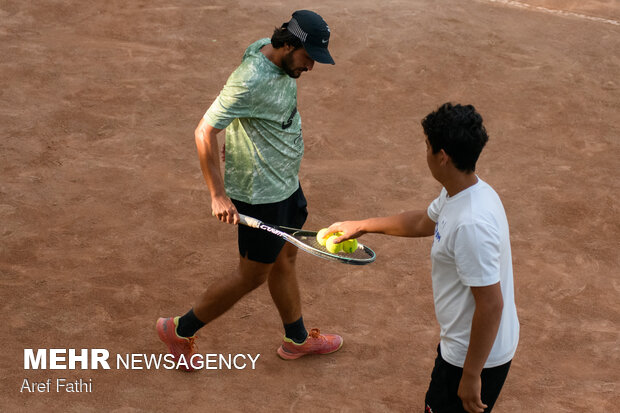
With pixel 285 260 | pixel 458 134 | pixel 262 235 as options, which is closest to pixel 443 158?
pixel 458 134

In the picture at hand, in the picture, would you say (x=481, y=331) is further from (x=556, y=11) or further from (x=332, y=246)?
(x=556, y=11)

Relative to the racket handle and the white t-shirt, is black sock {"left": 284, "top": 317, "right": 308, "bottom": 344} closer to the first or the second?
the racket handle

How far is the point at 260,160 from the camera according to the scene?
403 cm

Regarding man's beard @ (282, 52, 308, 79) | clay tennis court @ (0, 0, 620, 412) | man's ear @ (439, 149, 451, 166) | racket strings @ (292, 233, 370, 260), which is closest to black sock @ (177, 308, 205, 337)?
clay tennis court @ (0, 0, 620, 412)

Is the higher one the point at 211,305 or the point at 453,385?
the point at 453,385

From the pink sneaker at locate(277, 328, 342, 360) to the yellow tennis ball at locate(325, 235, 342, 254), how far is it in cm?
109

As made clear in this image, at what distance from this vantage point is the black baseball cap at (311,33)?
3805 millimetres

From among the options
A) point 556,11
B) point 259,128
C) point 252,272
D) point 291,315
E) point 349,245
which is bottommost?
point 291,315

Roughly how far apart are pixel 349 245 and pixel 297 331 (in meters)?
0.99

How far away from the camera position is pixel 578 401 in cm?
447

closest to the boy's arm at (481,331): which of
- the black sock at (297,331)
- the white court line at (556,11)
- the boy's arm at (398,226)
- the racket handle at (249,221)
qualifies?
the boy's arm at (398,226)

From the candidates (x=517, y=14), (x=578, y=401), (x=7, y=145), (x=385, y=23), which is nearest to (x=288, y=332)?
(x=578, y=401)

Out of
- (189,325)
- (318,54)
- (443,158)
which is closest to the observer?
(443,158)

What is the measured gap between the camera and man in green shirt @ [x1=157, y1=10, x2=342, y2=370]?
3836mm
